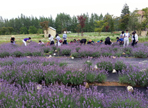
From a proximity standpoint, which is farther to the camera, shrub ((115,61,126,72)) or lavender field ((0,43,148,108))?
shrub ((115,61,126,72))

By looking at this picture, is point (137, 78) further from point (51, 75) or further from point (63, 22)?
point (63, 22)

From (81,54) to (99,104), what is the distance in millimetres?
5604

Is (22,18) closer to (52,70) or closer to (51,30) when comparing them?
(51,30)

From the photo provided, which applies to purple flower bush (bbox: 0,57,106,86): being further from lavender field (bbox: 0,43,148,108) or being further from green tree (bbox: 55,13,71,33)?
green tree (bbox: 55,13,71,33)

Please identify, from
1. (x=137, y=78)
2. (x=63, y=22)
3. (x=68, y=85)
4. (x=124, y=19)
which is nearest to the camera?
(x=137, y=78)

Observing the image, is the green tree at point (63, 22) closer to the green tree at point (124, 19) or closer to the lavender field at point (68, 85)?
the green tree at point (124, 19)

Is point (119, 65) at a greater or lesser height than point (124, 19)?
lesser

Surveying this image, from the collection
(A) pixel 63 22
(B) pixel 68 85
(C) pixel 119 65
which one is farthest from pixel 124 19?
(B) pixel 68 85

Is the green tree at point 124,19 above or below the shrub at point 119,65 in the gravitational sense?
above

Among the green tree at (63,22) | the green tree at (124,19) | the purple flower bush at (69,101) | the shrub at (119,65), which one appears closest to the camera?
the purple flower bush at (69,101)

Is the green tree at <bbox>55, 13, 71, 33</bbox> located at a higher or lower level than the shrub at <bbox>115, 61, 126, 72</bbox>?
higher

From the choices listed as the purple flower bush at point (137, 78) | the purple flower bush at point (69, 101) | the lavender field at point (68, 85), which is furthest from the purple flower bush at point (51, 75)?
the purple flower bush at point (69, 101)

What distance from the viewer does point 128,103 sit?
194cm

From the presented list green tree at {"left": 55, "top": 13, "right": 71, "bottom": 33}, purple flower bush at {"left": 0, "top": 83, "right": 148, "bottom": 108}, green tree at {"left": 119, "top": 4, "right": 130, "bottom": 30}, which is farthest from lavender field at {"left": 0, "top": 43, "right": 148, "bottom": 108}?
green tree at {"left": 55, "top": 13, "right": 71, "bottom": 33}
